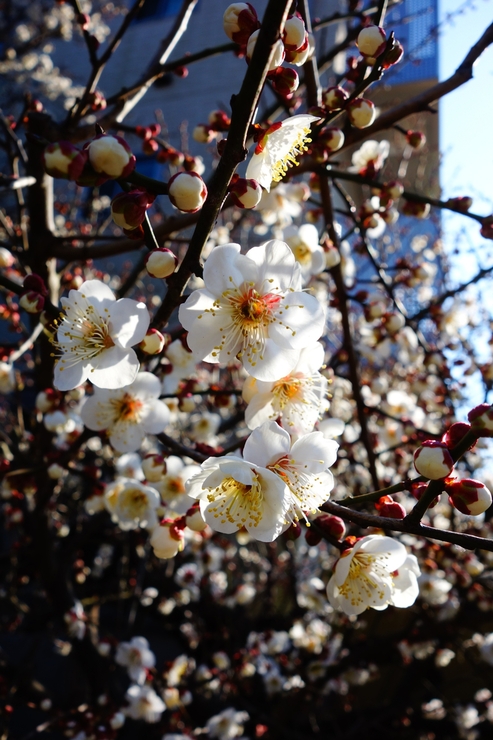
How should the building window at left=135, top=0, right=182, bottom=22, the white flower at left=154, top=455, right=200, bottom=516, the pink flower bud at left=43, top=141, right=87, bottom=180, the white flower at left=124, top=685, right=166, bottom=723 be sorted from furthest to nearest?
1. the building window at left=135, top=0, right=182, bottom=22
2. the white flower at left=124, top=685, right=166, bottom=723
3. the white flower at left=154, top=455, right=200, bottom=516
4. the pink flower bud at left=43, top=141, right=87, bottom=180

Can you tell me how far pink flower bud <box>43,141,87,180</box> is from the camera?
75 cm

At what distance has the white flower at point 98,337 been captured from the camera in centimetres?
104

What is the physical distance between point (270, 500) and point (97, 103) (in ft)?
5.33

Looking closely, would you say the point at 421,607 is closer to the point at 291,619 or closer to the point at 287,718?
the point at 287,718

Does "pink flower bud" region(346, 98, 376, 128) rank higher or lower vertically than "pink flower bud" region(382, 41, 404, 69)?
lower

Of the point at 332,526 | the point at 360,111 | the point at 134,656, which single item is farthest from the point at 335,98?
the point at 134,656

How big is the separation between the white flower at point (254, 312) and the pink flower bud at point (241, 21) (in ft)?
1.33

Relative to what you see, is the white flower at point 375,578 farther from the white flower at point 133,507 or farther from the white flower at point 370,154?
the white flower at point 370,154

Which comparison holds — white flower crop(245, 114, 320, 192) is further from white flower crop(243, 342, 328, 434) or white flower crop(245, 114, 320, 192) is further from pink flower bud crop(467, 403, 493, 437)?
pink flower bud crop(467, 403, 493, 437)

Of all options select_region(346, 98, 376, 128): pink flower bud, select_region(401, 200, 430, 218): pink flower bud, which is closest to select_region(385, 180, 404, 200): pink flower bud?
select_region(401, 200, 430, 218): pink flower bud

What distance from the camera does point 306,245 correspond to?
1.89 metres

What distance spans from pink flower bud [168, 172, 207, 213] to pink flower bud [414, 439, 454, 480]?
57cm

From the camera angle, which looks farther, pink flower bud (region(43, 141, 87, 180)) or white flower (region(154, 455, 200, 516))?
white flower (region(154, 455, 200, 516))

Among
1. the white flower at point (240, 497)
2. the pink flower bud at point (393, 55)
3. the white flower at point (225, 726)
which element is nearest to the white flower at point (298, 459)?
the white flower at point (240, 497)
